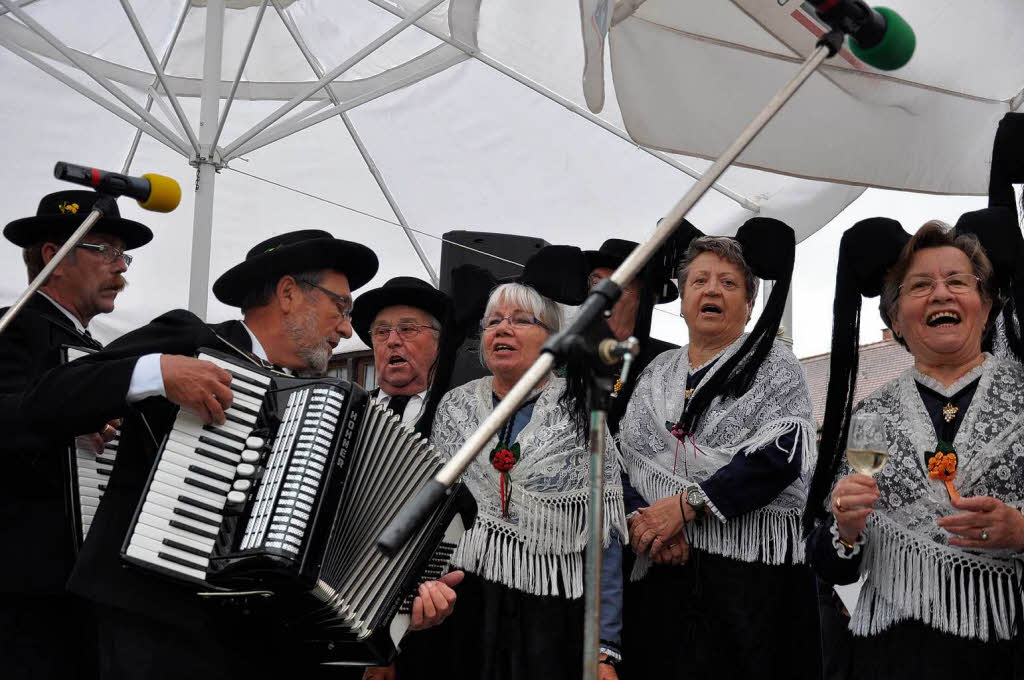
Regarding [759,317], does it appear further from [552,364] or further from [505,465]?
[552,364]

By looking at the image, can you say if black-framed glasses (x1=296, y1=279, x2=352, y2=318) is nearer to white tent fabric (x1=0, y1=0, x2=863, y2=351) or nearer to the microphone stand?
the microphone stand

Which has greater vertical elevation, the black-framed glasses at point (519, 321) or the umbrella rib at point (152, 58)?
the umbrella rib at point (152, 58)

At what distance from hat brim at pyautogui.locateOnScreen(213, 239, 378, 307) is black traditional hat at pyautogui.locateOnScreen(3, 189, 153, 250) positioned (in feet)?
2.94

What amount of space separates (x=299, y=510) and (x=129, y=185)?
124 centimetres

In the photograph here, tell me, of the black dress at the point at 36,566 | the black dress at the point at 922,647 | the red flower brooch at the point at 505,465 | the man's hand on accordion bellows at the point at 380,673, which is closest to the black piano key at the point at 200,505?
the black dress at the point at 36,566

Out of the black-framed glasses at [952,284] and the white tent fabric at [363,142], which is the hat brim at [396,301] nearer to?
the black-framed glasses at [952,284]

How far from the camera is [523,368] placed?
396 cm

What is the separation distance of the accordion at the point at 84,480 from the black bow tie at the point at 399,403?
162 centimetres

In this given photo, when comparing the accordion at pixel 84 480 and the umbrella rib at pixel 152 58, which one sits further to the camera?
the umbrella rib at pixel 152 58

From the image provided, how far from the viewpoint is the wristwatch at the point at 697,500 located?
143 inches

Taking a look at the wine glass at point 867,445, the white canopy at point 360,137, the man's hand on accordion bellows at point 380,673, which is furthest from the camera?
the white canopy at point 360,137

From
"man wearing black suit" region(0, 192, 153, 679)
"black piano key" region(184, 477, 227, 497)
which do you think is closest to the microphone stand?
"man wearing black suit" region(0, 192, 153, 679)

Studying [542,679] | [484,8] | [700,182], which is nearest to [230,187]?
[484,8]

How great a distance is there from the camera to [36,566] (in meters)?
3.43
